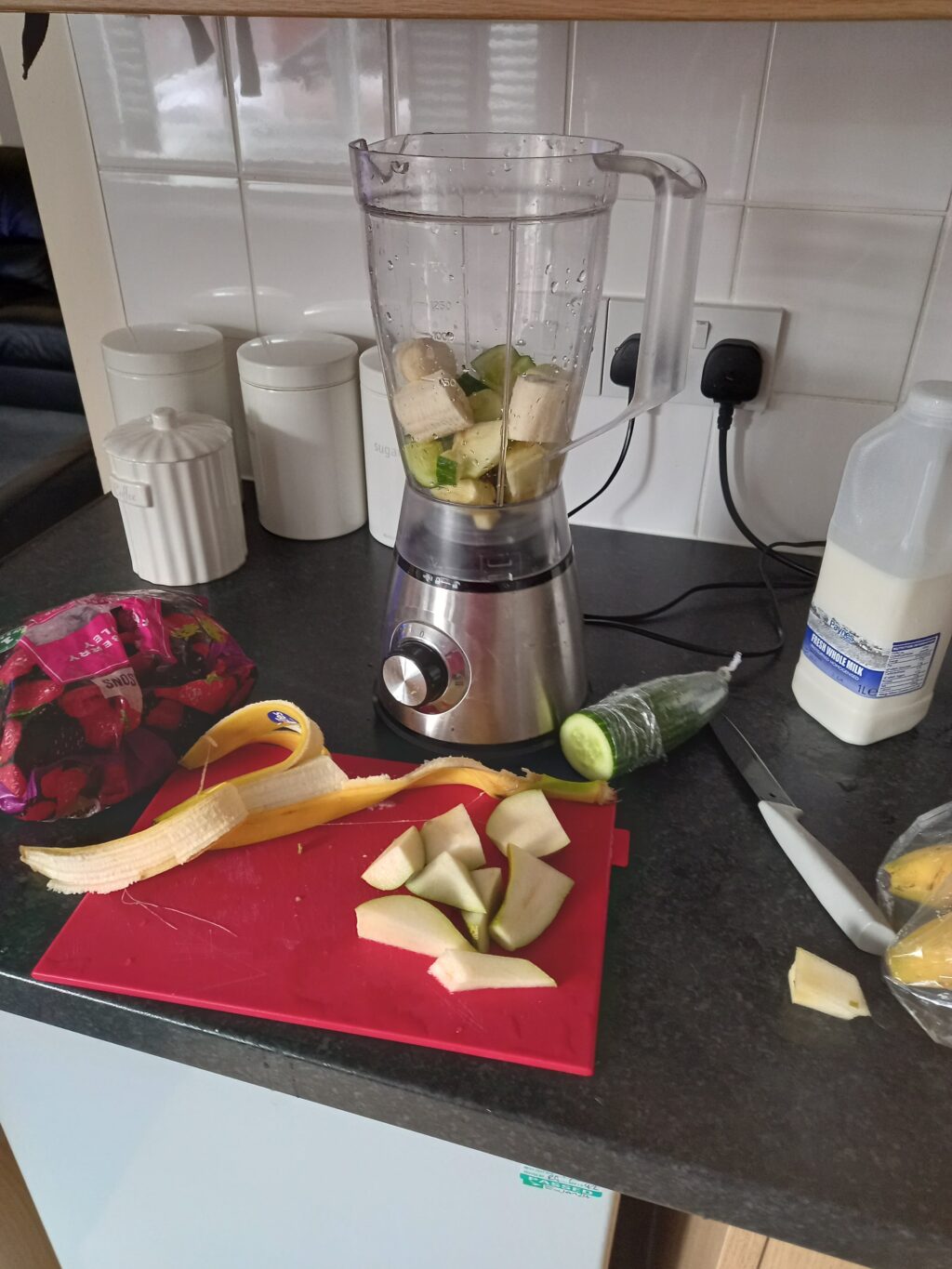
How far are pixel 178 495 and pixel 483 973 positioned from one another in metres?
0.53

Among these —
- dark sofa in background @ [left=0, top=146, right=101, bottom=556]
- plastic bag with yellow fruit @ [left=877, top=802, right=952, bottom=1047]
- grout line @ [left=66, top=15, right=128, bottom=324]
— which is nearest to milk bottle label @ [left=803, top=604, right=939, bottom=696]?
plastic bag with yellow fruit @ [left=877, top=802, right=952, bottom=1047]

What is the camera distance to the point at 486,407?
Result: 637 millimetres

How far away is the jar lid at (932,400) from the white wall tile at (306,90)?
21.2 inches

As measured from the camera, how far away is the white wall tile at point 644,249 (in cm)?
82

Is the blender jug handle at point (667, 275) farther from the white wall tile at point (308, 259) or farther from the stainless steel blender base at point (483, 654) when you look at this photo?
the white wall tile at point (308, 259)

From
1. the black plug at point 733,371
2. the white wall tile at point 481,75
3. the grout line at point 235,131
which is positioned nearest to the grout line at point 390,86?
the white wall tile at point 481,75

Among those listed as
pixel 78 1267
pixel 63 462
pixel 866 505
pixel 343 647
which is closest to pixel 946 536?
pixel 866 505

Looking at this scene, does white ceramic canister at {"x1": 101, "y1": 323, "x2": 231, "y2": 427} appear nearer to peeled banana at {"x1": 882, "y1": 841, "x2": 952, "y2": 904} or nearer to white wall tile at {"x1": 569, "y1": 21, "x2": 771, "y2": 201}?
white wall tile at {"x1": 569, "y1": 21, "x2": 771, "y2": 201}

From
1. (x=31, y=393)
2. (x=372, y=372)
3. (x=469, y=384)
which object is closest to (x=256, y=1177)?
(x=469, y=384)

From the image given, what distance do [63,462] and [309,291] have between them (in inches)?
67.4

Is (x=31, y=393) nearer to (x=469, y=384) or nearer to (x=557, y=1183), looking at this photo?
(x=469, y=384)

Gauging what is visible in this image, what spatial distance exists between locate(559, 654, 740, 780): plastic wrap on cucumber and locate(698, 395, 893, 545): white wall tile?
0.30 metres

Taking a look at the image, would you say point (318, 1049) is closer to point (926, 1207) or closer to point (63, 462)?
point (926, 1207)

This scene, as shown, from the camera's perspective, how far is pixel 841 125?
76cm
